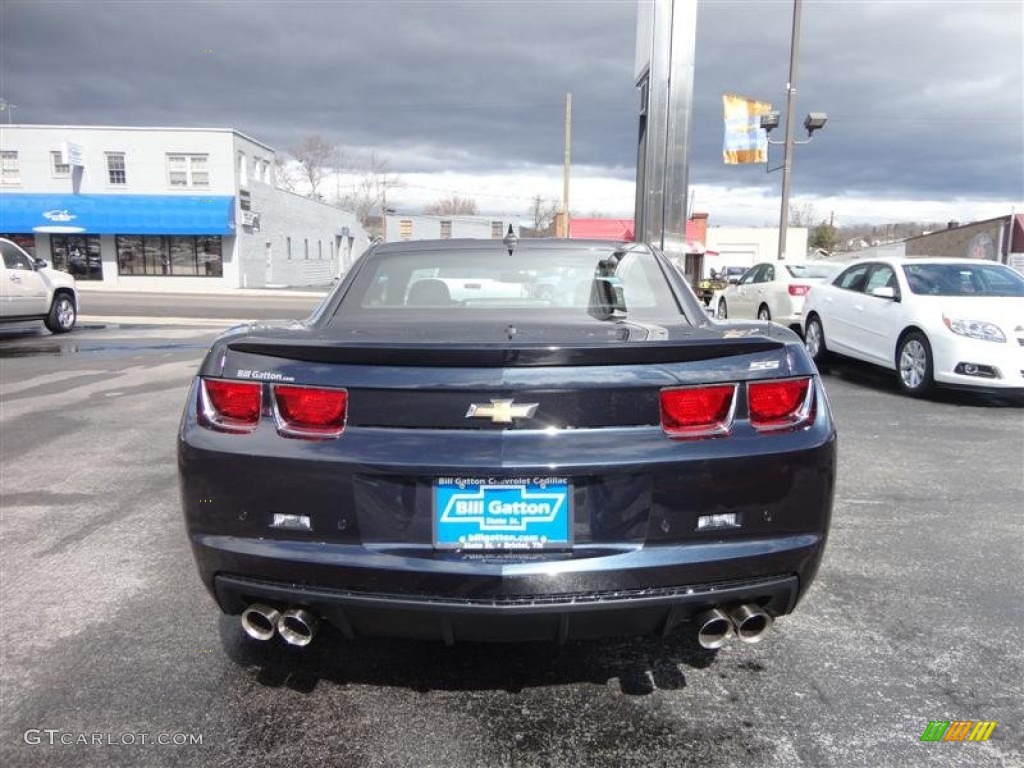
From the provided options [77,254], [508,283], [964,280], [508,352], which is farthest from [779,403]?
[77,254]

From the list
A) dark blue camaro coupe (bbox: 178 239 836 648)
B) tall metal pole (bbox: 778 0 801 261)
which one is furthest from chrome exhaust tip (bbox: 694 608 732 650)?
tall metal pole (bbox: 778 0 801 261)

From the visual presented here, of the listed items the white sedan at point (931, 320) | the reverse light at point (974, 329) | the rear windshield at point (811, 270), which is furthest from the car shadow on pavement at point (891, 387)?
the rear windshield at point (811, 270)

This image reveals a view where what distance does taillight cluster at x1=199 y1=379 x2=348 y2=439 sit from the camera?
7.50ft

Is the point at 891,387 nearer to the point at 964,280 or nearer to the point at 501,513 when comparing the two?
the point at 964,280

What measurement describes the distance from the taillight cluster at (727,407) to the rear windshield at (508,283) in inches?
38.2

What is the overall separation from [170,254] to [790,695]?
39180 millimetres

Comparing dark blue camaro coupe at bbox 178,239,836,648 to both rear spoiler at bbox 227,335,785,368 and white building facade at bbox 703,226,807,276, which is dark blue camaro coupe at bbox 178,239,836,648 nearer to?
rear spoiler at bbox 227,335,785,368

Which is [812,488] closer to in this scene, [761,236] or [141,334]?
[141,334]

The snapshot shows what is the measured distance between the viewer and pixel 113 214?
116 feet

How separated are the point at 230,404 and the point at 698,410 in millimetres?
1427

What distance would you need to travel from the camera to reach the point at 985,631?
306 cm

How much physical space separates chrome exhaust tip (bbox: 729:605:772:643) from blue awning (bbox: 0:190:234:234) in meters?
36.8

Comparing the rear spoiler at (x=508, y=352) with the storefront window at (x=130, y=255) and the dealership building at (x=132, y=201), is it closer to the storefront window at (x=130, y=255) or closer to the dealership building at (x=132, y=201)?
the dealership building at (x=132, y=201)

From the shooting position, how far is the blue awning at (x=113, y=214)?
116 ft
